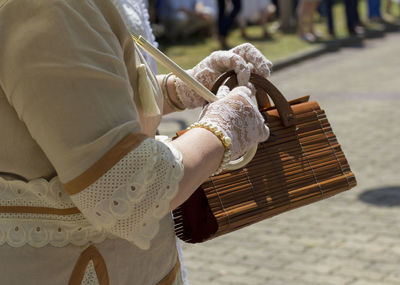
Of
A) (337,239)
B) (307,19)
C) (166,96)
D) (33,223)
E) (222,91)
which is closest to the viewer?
(33,223)

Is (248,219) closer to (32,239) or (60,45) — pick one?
(32,239)

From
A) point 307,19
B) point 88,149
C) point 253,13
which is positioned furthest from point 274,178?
point 253,13

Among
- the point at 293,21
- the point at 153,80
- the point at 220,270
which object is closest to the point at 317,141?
the point at 153,80

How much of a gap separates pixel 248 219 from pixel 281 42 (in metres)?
12.4

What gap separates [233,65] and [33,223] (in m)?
0.66

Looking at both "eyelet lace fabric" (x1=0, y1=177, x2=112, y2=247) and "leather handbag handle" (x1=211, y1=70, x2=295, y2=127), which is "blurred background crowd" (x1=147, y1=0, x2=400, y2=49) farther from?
"eyelet lace fabric" (x1=0, y1=177, x2=112, y2=247)

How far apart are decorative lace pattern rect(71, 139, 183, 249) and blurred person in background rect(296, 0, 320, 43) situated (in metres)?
12.3

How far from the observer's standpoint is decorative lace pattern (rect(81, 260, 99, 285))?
1.55 meters

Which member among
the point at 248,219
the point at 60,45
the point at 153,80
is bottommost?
the point at 248,219

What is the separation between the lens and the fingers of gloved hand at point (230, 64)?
1.82 m

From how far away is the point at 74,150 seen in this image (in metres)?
1.33

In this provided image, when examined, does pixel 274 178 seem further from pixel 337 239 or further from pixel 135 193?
pixel 337 239

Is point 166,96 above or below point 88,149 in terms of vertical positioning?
below

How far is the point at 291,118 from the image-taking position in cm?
192
